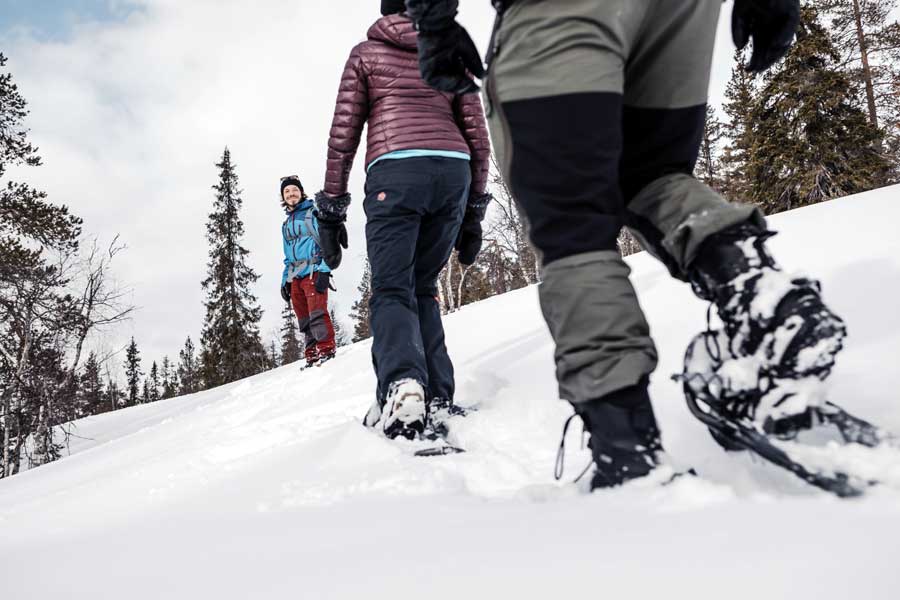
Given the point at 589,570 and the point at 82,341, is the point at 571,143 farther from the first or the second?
the point at 82,341

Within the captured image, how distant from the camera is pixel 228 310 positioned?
26.1m

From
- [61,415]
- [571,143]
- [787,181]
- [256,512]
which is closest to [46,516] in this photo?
[256,512]

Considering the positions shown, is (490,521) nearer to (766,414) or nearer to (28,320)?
(766,414)

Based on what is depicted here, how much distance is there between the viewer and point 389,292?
217 cm

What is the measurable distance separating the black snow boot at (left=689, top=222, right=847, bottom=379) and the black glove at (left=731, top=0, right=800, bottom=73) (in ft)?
1.81

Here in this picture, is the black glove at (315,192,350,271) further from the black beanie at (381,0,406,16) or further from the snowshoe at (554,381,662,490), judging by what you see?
the snowshoe at (554,381,662,490)

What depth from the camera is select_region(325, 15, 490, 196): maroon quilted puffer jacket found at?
2273 mm

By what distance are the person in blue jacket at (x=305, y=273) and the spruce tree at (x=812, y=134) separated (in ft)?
49.1

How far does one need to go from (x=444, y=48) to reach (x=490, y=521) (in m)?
1.05

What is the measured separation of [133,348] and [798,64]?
62.0m

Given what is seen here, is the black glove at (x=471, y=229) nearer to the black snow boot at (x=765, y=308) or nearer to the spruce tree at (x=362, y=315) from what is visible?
the black snow boot at (x=765, y=308)

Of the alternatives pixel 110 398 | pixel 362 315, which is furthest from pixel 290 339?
pixel 110 398

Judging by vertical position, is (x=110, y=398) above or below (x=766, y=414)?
below

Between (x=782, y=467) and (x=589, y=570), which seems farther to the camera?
(x=782, y=467)
